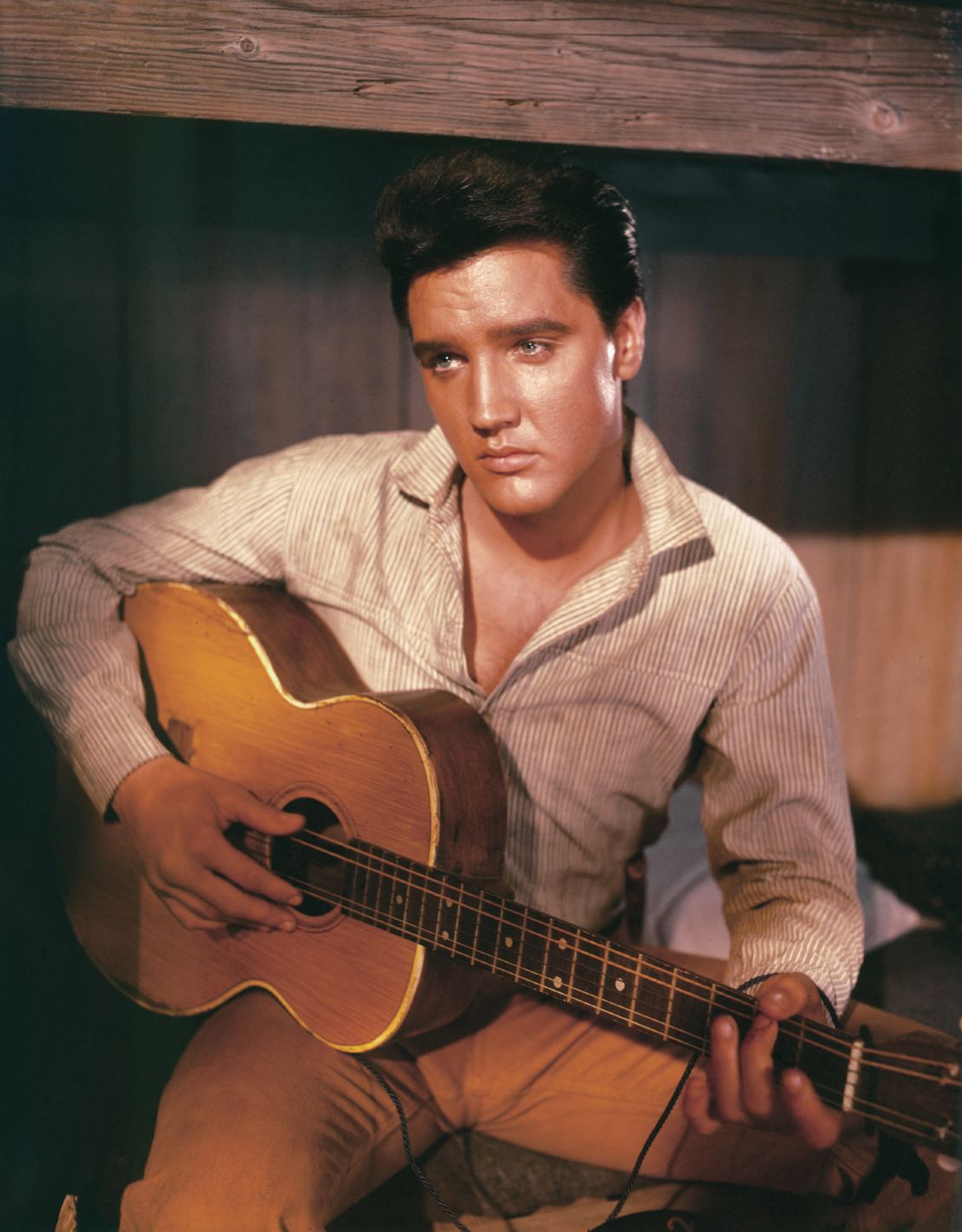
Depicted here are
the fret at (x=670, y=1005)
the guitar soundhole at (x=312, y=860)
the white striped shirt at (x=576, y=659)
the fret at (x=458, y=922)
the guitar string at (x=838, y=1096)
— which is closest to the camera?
the guitar string at (x=838, y=1096)

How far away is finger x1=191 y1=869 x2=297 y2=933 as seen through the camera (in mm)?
1498

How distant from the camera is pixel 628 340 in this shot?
5.05 feet

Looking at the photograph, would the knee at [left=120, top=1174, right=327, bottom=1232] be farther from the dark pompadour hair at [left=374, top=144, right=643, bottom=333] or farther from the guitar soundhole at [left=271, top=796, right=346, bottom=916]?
the dark pompadour hair at [left=374, top=144, right=643, bottom=333]

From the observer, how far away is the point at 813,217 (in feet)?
6.06

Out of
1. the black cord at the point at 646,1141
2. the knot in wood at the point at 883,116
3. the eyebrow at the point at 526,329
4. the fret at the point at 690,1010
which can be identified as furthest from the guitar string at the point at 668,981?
the knot in wood at the point at 883,116

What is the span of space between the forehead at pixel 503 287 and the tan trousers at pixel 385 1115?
1.09m

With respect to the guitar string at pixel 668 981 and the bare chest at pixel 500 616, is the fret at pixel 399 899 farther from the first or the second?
the bare chest at pixel 500 616

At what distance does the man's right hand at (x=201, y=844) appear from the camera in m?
1.50

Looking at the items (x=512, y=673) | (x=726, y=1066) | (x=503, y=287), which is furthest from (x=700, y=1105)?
(x=503, y=287)

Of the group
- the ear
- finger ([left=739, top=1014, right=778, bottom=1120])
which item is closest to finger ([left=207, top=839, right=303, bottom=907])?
finger ([left=739, top=1014, right=778, bottom=1120])

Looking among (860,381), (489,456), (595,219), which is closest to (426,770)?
(489,456)

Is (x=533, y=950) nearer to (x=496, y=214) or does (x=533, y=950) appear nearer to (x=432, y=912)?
(x=432, y=912)

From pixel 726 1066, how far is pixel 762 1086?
47 millimetres

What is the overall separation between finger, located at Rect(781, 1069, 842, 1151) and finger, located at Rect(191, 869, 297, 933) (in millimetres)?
730
